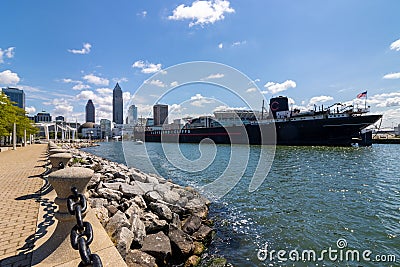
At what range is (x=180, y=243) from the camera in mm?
5203

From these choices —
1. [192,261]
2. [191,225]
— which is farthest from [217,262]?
[191,225]

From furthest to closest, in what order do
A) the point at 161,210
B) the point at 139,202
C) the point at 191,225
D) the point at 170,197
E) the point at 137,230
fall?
the point at 170,197, the point at 139,202, the point at 161,210, the point at 191,225, the point at 137,230

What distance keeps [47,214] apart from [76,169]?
187 cm

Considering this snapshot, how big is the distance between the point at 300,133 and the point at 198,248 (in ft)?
148

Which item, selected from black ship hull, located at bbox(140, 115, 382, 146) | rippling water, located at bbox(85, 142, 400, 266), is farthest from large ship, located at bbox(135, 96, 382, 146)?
rippling water, located at bbox(85, 142, 400, 266)

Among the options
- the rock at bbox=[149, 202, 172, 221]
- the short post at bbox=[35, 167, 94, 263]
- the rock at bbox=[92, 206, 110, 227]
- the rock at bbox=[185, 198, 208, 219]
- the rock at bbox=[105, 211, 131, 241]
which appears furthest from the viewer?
the rock at bbox=[185, 198, 208, 219]

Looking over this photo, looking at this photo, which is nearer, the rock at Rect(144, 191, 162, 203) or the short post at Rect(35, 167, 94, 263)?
the short post at Rect(35, 167, 94, 263)

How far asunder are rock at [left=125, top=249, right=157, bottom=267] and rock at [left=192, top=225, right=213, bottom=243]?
1.89 meters

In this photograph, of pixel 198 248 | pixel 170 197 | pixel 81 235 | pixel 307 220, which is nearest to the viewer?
pixel 81 235

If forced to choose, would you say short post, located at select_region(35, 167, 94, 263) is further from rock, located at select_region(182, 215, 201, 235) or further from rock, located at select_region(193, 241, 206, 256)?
rock, located at select_region(182, 215, 201, 235)

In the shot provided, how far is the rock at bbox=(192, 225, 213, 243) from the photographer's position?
6.00 m

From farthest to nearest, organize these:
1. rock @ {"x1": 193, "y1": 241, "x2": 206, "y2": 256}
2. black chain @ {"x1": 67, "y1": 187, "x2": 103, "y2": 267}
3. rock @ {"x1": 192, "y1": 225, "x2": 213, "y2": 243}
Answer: rock @ {"x1": 192, "y1": 225, "x2": 213, "y2": 243} < rock @ {"x1": 193, "y1": 241, "x2": 206, "y2": 256} < black chain @ {"x1": 67, "y1": 187, "x2": 103, "y2": 267}

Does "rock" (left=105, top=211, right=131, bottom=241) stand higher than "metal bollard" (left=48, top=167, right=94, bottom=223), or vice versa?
"metal bollard" (left=48, top=167, right=94, bottom=223)

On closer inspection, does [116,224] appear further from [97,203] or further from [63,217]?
[63,217]
